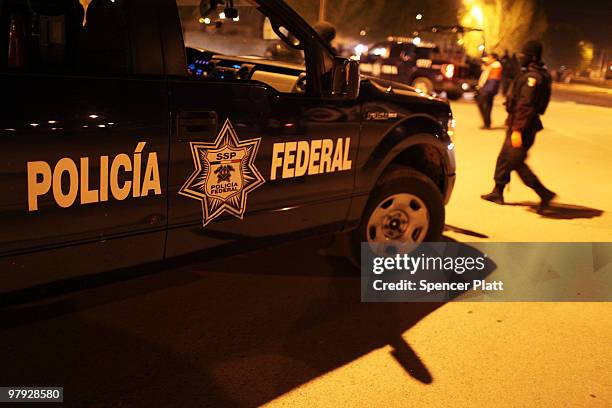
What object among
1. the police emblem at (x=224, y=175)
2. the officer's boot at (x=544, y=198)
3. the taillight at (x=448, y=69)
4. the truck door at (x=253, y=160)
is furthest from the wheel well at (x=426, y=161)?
the taillight at (x=448, y=69)

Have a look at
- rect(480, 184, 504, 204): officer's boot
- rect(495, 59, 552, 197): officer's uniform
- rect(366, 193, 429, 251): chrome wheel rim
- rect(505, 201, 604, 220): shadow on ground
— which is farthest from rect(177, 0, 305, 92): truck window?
rect(505, 201, 604, 220): shadow on ground

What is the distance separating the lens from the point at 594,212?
657 centimetres

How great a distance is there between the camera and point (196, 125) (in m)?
2.93

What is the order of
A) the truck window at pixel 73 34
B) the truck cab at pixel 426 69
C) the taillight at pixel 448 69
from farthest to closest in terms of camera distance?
the truck cab at pixel 426 69
the taillight at pixel 448 69
the truck window at pixel 73 34

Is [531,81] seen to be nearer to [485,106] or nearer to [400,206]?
[400,206]

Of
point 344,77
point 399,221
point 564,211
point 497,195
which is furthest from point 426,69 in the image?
point 344,77

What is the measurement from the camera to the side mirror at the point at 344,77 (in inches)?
139

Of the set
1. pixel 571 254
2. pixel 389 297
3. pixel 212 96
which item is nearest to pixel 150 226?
pixel 212 96

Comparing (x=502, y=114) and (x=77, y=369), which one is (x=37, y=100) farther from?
(x=502, y=114)

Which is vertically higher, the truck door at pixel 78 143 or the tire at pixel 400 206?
the truck door at pixel 78 143

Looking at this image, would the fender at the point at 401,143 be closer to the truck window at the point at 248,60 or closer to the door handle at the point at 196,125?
the truck window at the point at 248,60

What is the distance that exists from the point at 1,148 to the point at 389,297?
8.52 ft

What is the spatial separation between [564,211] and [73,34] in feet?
→ 17.6

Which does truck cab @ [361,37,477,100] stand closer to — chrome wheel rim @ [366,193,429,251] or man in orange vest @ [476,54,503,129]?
man in orange vest @ [476,54,503,129]
